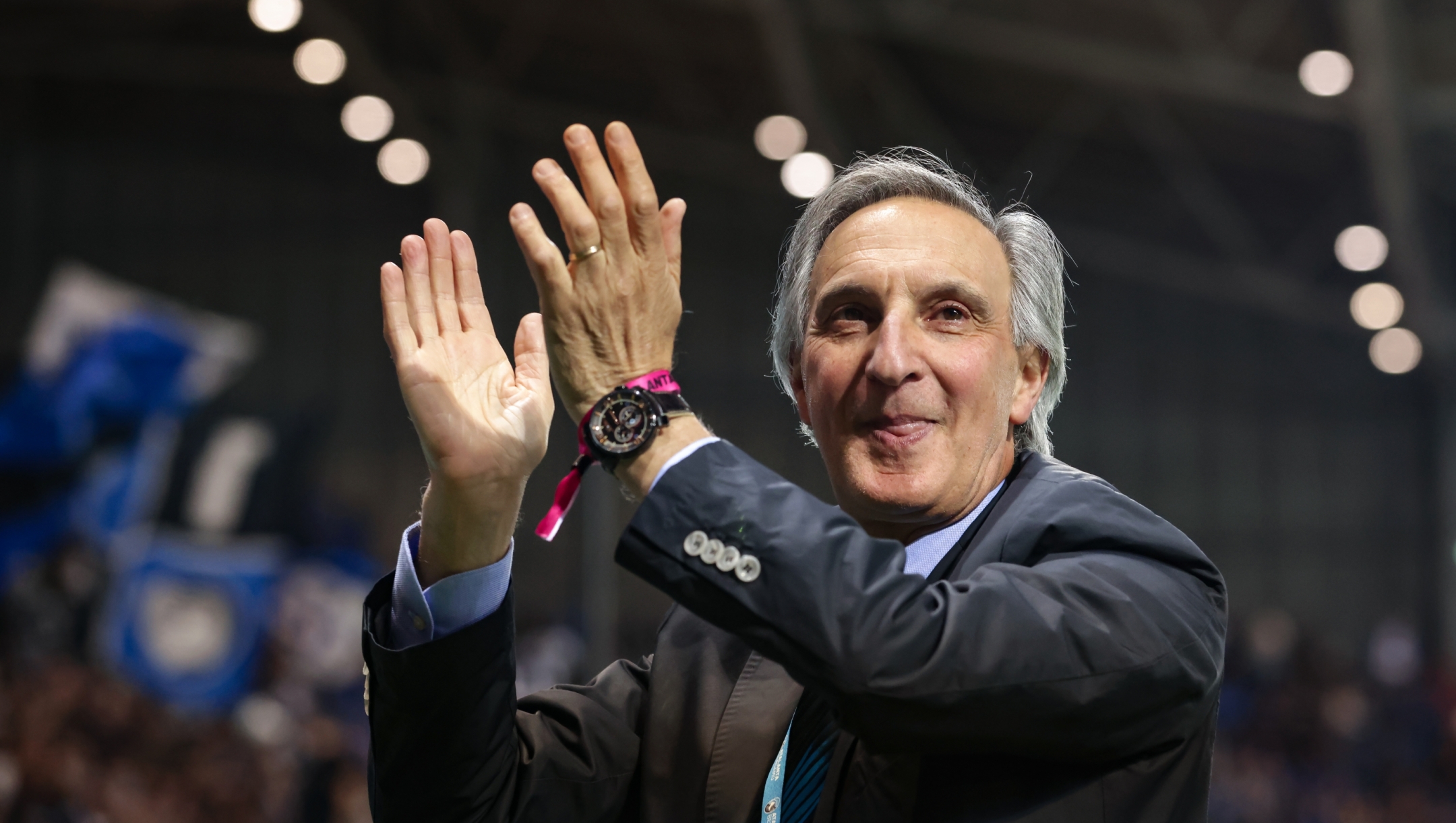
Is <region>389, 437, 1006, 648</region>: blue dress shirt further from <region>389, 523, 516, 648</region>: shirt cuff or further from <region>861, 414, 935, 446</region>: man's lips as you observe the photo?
<region>861, 414, 935, 446</region>: man's lips

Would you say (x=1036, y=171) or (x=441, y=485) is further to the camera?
(x=1036, y=171)

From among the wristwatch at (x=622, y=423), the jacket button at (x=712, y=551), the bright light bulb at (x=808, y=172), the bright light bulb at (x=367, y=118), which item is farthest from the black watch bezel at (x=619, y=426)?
the bright light bulb at (x=367, y=118)

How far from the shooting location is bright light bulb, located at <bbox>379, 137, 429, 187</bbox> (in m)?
8.82

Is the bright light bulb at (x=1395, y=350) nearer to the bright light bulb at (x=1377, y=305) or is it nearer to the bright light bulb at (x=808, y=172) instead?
the bright light bulb at (x=1377, y=305)

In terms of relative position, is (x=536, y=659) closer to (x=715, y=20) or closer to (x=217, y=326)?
(x=217, y=326)

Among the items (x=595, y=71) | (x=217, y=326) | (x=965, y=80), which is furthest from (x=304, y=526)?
(x=965, y=80)

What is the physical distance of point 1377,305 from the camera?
970 centimetres

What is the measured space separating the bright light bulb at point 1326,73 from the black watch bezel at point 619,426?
6423 millimetres

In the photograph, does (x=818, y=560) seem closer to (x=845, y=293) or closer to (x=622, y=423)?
(x=622, y=423)

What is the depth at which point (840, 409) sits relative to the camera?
1.42m

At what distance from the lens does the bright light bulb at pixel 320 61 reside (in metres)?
8.02

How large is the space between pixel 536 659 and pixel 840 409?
7541 mm

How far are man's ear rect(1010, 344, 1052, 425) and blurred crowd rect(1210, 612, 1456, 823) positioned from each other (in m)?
7.35

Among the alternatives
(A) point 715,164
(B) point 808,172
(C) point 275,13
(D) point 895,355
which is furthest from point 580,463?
(A) point 715,164
